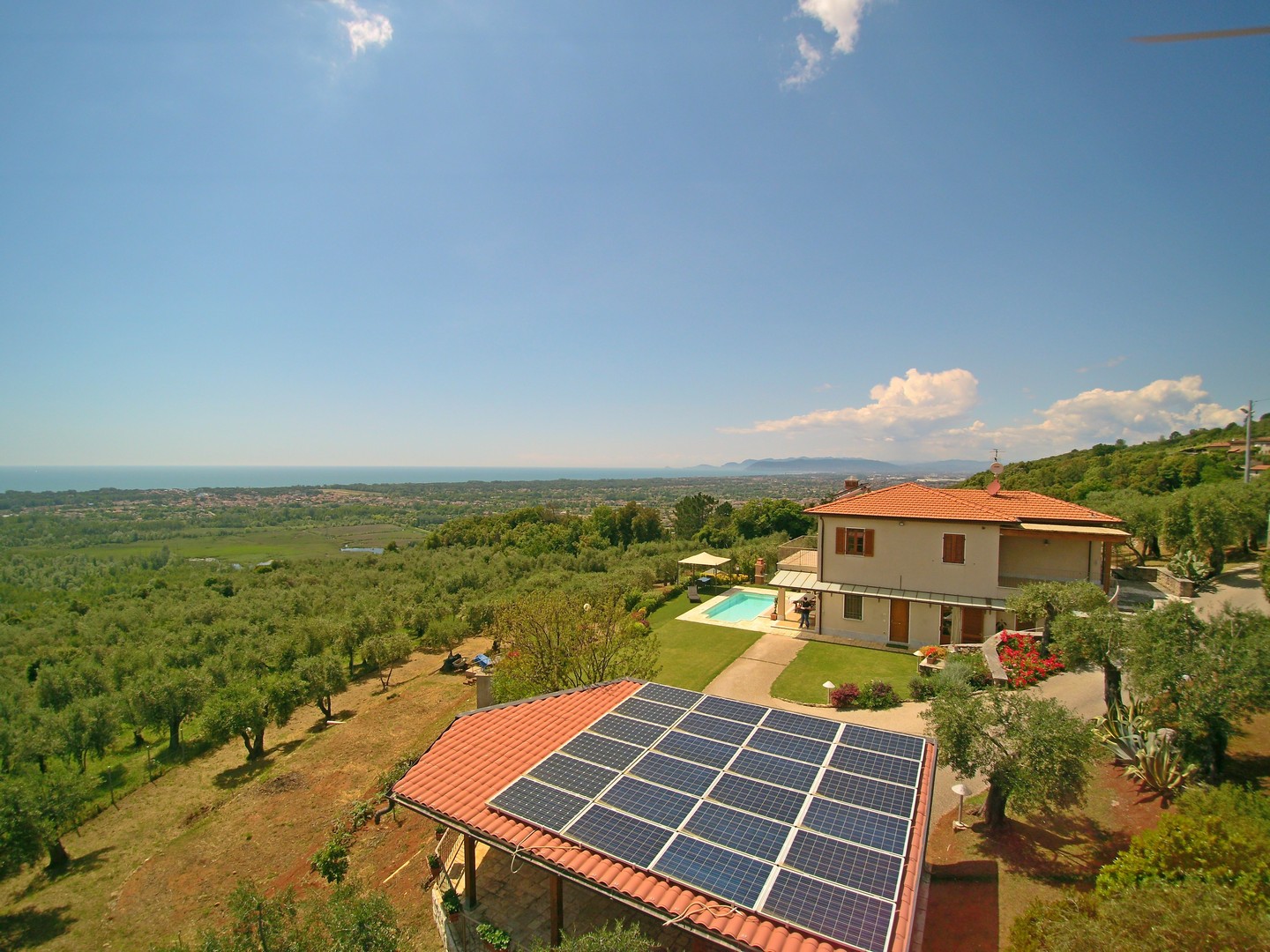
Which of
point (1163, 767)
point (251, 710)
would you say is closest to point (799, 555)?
point (1163, 767)

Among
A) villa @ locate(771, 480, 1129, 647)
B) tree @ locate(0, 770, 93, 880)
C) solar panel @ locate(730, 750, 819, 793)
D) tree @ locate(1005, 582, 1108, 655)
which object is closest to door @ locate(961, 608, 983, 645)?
villa @ locate(771, 480, 1129, 647)

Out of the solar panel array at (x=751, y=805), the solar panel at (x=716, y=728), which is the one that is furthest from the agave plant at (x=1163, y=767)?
the solar panel at (x=716, y=728)

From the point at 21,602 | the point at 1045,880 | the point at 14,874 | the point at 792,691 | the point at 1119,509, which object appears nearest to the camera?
the point at 1045,880

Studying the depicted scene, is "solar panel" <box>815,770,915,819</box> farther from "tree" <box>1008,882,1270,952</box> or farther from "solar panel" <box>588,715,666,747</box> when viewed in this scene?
"solar panel" <box>588,715,666,747</box>

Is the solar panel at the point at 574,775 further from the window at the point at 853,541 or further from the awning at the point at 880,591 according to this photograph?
the window at the point at 853,541

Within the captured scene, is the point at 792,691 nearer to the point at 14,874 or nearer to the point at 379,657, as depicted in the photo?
the point at 379,657

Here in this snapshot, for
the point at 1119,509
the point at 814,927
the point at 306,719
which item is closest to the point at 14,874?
the point at 306,719
